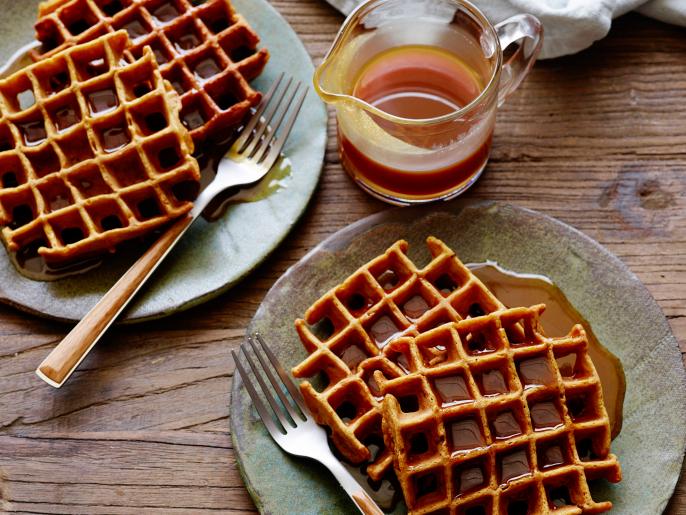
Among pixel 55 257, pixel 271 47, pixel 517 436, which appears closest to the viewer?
pixel 517 436

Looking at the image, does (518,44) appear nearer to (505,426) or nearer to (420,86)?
(420,86)

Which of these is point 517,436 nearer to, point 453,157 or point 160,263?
point 453,157

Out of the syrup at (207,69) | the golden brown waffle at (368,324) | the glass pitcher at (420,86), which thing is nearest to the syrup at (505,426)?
the golden brown waffle at (368,324)

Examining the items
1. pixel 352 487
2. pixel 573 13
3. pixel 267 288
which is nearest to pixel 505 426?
pixel 352 487

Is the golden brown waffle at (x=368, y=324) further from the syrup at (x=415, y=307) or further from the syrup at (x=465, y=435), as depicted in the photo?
the syrup at (x=465, y=435)

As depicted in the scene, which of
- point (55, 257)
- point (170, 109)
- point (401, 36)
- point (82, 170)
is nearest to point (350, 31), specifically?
point (401, 36)

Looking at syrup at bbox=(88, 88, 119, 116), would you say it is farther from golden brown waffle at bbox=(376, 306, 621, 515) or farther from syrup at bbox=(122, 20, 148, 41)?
golden brown waffle at bbox=(376, 306, 621, 515)

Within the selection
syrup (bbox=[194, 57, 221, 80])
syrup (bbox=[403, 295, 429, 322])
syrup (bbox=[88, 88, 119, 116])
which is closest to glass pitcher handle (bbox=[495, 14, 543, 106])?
syrup (bbox=[403, 295, 429, 322])
